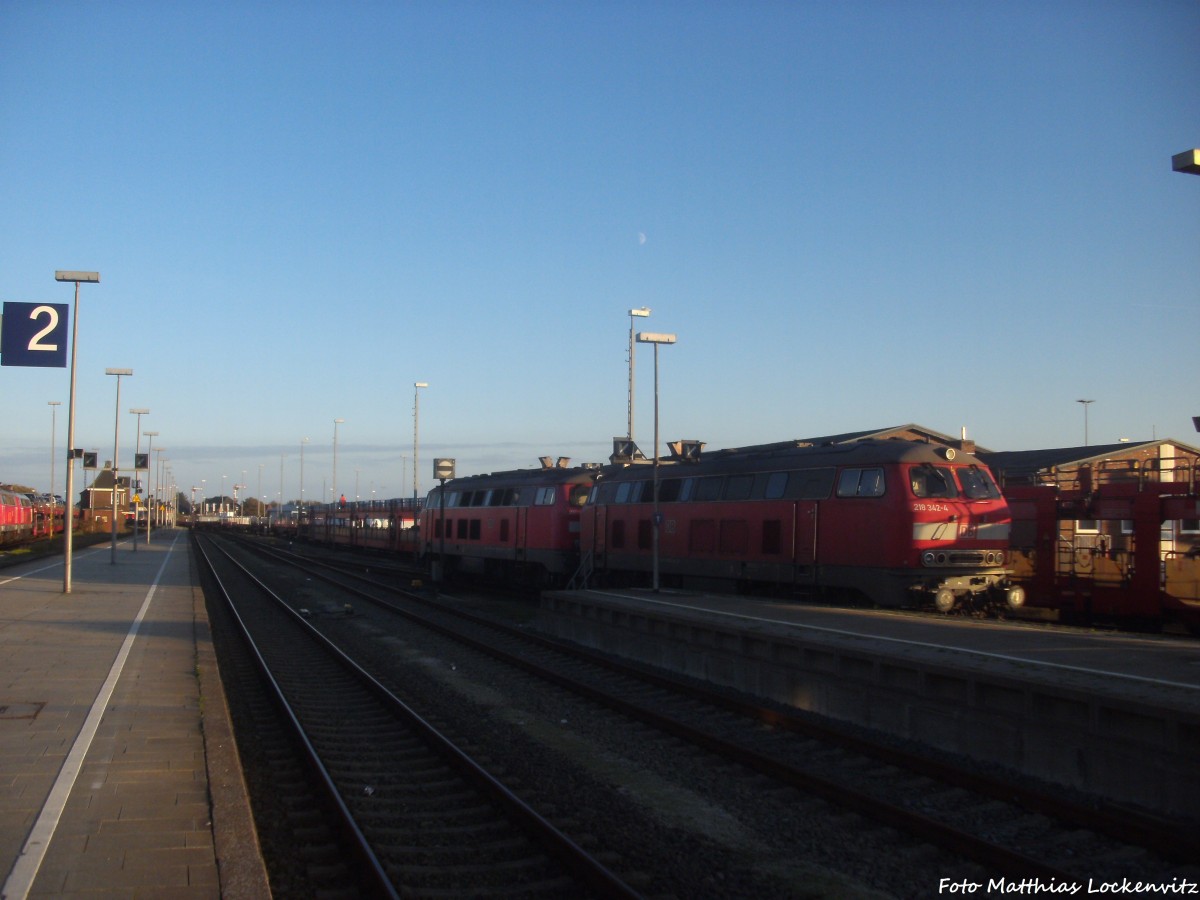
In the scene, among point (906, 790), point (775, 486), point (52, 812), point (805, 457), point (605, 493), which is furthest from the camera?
point (605, 493)

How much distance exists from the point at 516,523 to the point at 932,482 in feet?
49.8

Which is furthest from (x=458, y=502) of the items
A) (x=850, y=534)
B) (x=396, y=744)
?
(x=396, y=744)

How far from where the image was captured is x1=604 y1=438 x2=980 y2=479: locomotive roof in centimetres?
1673

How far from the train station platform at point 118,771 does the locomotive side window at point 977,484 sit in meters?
12.3

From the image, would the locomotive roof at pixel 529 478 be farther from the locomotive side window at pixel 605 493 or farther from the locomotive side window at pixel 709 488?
the locomotive side window at pixel 709 488

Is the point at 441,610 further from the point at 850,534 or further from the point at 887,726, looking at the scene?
the point at 887,726

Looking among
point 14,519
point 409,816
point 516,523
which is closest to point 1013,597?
point 409,816

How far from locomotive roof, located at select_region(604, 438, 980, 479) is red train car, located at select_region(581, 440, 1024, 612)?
26 millimetres

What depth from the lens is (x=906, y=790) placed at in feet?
26.0

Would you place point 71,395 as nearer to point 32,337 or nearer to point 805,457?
point 32,337

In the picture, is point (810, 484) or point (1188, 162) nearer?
point (1188, 162)

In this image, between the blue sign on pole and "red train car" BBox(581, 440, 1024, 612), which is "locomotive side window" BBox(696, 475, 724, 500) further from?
the blue sign on pole

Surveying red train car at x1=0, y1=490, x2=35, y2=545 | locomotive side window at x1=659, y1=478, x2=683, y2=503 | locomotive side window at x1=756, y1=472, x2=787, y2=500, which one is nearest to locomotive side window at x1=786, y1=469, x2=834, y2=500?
locomotive side window at x1=756, y1=472, x2=787, y2=500

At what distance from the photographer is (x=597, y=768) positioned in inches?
349
